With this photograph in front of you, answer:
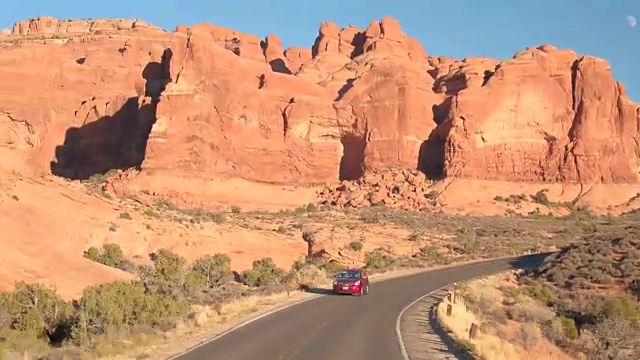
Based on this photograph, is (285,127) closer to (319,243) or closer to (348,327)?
(319,243)

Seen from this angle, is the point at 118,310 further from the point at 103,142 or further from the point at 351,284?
the point at 103,142

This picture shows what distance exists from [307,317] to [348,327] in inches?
90.5

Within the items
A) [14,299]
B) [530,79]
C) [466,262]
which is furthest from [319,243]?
[530,79]

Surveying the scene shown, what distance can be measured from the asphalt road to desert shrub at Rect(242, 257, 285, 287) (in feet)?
20.8

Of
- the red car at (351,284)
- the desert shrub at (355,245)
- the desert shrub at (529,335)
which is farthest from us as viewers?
the desert shrub at (355,245)

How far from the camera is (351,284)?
2880 cm

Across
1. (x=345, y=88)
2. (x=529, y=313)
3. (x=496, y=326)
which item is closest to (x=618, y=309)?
(x=529, y=313)

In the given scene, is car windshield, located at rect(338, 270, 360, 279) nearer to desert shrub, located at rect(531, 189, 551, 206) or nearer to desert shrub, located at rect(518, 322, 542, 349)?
desert shrub, located at rect(518, 322, 542, 349)

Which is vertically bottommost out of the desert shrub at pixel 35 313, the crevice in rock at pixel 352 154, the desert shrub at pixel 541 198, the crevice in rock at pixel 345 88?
the desert shrub at pixel 35 313

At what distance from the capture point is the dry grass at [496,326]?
56.0 ft

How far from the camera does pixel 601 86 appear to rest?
8338cm

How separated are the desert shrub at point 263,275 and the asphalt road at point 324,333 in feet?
20.8

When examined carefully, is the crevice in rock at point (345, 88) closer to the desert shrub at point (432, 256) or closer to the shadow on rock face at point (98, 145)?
the shadow on rock face at point (98, 145)

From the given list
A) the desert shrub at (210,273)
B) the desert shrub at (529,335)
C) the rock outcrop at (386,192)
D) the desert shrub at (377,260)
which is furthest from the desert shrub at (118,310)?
the rock outcrop at (386,192)
